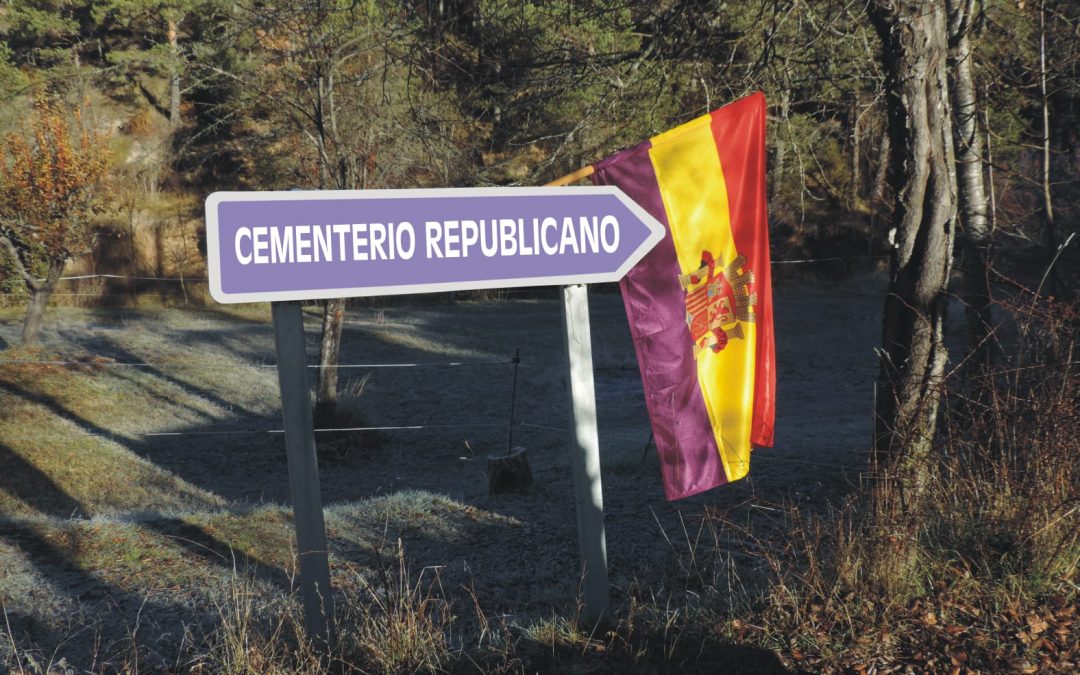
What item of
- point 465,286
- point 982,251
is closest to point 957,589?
point 465,286

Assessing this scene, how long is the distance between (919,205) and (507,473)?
450 cm

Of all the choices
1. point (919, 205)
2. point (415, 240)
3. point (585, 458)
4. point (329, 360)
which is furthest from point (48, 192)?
point (919, 205)

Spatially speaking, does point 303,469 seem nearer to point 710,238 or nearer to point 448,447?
point 710,238

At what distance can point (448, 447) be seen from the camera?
13.7 m

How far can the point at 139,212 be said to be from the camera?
30969 millimetres

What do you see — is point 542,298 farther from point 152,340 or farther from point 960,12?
point 960,12

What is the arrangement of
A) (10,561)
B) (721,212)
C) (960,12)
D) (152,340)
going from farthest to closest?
(152,340)
(10,561)
(960,12)
(721,212)

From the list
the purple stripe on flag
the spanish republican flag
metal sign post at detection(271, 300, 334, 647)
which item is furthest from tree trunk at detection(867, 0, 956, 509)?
metal sign post at detection(271, 300, 334, 647)

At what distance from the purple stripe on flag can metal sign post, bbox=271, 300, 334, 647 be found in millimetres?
1475

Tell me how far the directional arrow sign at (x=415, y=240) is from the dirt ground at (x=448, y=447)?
127cm

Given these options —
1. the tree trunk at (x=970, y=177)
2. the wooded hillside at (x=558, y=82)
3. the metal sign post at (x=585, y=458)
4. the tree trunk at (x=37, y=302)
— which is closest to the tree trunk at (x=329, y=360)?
the wooded hillside at (x=558, y=82)

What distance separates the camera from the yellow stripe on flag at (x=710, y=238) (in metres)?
4.18

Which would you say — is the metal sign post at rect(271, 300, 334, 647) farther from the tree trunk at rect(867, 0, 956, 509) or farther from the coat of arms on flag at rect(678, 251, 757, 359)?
the tree trunk at rect(867, 0, 956, 509)

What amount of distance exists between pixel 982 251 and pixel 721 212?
3.93m
